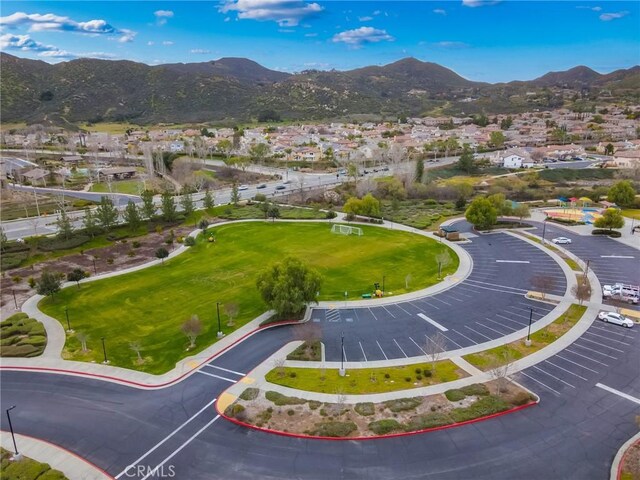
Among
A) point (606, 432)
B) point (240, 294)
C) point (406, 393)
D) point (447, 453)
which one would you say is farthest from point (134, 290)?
point (606, 432)

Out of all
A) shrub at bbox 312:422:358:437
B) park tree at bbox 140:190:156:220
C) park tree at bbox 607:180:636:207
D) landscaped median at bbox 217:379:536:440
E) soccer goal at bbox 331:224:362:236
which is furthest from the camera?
park tree at bbox 607:180:636:207

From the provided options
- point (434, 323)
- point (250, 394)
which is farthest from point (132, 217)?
point (434, 323)

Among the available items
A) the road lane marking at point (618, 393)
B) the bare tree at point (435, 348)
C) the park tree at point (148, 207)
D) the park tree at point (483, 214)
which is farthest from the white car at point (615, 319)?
the park tree at point (148, 207)

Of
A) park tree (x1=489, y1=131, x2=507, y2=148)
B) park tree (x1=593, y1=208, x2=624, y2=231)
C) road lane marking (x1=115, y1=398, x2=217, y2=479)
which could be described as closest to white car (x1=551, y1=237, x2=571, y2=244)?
park tree (x1=593, y1=208, x2=624, y2=231)

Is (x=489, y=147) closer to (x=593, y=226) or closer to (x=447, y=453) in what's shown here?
(x=593, y=226)

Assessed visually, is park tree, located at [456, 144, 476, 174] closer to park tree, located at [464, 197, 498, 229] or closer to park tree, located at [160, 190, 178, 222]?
park tree, located at [464, 197, 498, 229]

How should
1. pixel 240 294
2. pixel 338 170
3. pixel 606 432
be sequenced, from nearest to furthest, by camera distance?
pixel 606 432 < pixel 240 294 < pixel 338 170

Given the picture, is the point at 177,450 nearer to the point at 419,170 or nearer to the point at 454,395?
the point at 454,395

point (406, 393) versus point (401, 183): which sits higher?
point (401, 183)
